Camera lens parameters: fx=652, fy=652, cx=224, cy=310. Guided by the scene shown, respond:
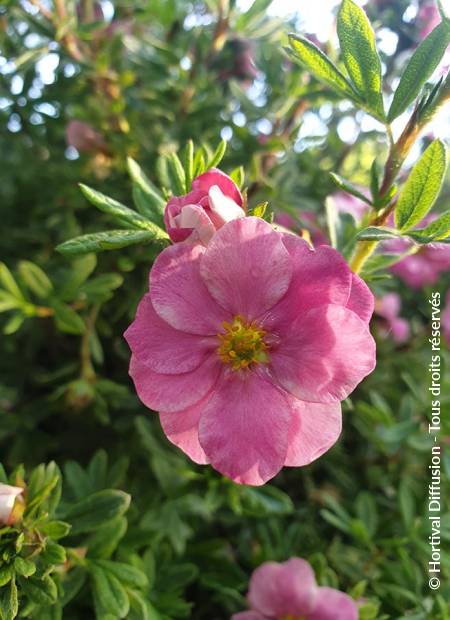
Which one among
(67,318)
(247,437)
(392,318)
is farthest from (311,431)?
(392,318)

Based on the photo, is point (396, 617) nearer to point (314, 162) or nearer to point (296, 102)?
point (296, 102)

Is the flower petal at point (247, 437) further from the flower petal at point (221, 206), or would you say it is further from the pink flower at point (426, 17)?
the pink flower at point (426, 17)

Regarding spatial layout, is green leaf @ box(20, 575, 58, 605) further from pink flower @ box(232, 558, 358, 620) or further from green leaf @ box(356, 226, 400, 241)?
green leaf @ box(356, 226, 400, 241)

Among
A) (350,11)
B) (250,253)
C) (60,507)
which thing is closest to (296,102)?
(350,11)

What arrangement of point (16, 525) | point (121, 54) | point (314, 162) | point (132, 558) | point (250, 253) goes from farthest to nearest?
point (314, 162) → point (121, 54) → point (132, 558) → point (16, 525) → point (250, 253)

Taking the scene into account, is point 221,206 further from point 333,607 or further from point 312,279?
point 333,607

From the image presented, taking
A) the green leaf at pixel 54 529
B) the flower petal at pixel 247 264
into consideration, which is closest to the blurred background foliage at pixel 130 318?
the green leaf at pixel 54 529

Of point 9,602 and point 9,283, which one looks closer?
point 9,602
